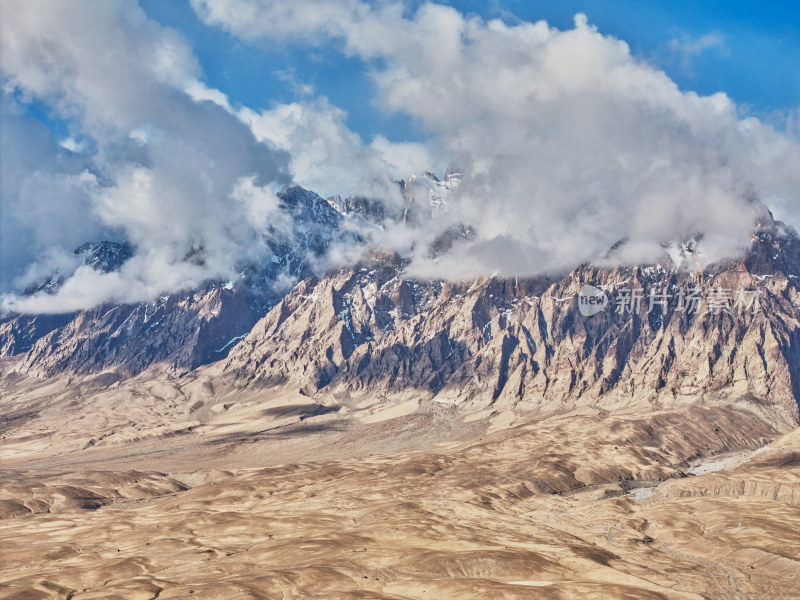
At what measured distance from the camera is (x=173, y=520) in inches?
7859

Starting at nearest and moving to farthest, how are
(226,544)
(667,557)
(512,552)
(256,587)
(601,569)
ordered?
(256,587) < (601,569) < (512,552) < (667,557) < (226,544)

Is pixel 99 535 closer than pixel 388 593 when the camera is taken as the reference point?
No

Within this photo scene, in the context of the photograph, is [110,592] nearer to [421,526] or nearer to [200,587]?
[200,587]

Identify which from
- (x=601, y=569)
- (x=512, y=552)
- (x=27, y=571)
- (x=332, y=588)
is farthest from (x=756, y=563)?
(x=27, y=571)

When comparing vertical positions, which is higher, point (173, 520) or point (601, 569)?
point (601, 569)

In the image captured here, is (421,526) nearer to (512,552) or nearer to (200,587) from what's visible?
(512,552)

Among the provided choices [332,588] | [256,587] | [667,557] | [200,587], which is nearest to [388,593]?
[332,588]

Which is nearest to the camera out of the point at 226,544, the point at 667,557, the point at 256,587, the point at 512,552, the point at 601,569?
the point at 256,587

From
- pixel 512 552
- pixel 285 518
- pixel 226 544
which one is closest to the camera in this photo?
pixel 512 552

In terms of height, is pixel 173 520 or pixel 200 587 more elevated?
pixel 200 587

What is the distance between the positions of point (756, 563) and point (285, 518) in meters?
128

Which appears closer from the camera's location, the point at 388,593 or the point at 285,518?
the point at 388,593

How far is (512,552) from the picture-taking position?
142 metres

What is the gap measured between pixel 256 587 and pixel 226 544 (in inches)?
2395
